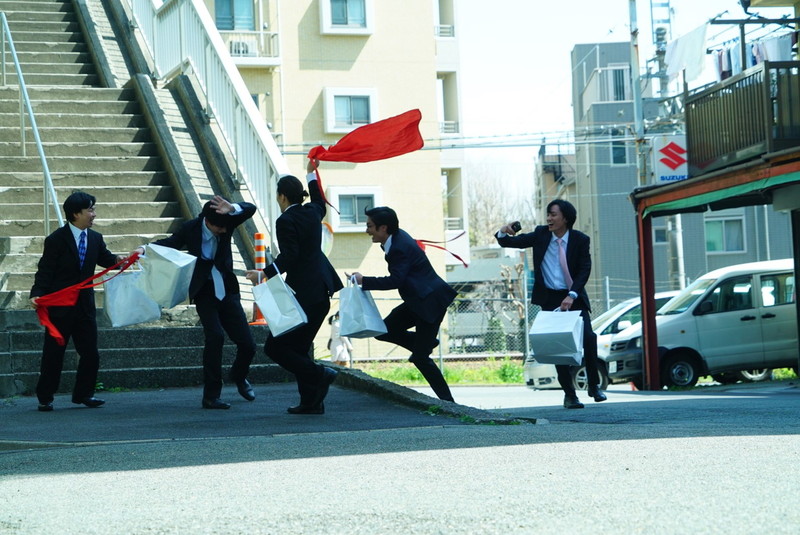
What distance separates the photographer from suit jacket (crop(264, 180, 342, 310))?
8469 mm

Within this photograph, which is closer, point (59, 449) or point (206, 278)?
point (59, 449)

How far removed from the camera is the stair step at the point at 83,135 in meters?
13.5

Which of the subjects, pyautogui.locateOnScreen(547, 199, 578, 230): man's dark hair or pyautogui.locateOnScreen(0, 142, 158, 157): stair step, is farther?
pyautogui.locateOnScreen(0, 142, 158, 157): stair step

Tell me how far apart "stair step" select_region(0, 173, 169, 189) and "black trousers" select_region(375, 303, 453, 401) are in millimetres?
4573

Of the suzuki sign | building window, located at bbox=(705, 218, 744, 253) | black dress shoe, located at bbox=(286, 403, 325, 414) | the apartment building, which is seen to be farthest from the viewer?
building window, located at bbox=(705, 218, 744, 253)

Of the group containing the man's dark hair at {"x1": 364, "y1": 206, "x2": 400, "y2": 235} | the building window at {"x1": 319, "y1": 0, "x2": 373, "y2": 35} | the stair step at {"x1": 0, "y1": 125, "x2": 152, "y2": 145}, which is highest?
the building window at {"x1": 319, "y1": 0, "x2": 373, "y2": 35}

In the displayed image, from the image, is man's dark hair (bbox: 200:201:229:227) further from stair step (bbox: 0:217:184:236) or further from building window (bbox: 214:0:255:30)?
building window (bbox: 214:0:255:30)

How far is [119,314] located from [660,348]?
1069cm

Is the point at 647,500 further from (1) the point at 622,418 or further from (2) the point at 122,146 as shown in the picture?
(2) the point at 122,146

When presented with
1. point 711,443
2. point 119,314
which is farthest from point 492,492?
point 119,314

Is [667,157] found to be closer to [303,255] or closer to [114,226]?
[114,226]

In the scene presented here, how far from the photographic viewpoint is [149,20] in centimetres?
1620

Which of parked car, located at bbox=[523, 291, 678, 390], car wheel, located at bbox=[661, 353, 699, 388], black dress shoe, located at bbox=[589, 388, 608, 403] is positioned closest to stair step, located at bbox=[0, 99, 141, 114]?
black dress shoe, located at bbox=[589, 388, 608, 403]

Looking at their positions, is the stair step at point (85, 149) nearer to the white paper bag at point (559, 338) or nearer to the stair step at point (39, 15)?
the stair step at point (39, 15)
